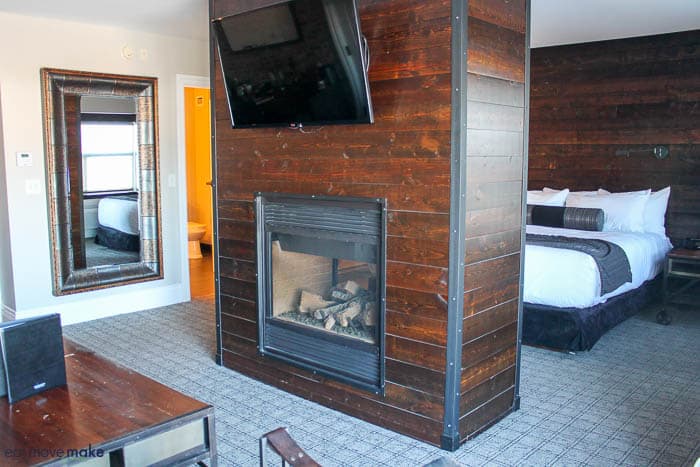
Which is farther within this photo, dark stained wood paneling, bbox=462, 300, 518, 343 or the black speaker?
dark stained wood paneling, bbox=462, 300, 518, 343

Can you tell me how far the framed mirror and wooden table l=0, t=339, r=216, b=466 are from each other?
9.47 ft

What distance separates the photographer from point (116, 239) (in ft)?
17.9

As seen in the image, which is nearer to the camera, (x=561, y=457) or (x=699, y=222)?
(x=561, y=457)

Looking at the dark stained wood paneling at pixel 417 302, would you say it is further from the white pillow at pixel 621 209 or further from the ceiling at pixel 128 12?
the white pillow at pixel 621 209

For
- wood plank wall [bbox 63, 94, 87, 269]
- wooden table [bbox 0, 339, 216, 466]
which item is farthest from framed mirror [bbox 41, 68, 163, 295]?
wooden table [bbox 0, 339, 216, 466]

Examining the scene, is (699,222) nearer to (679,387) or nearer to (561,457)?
(679,387)

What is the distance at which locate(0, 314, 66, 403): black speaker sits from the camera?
2.31m

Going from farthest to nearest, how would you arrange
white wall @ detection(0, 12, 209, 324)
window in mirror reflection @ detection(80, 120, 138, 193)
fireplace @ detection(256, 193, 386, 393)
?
window in mirror reflection @ detection(80, 120, 138, 193)
white wall @ detection(0, 12, 209, 324)
fireplace @ detection(256, 193, 386, 393)

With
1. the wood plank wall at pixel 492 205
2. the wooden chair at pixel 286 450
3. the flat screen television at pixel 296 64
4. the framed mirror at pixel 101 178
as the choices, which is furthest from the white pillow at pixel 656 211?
the wooden chair at pixel 286 450

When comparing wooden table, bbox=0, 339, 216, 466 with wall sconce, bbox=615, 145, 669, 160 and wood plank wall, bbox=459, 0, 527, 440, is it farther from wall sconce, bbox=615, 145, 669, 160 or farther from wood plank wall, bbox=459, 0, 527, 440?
wall sconce, bbox=615, 145, 669, 160

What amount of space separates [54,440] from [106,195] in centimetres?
362

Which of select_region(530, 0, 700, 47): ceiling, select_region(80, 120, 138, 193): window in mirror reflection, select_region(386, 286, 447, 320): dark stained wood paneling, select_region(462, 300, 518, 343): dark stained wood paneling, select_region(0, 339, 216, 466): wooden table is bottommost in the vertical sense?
select_region(0, 339, 216, 466): wooden table

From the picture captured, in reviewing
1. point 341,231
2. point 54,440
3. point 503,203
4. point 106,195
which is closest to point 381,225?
point 341,231

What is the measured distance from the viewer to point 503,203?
3.15 metres
